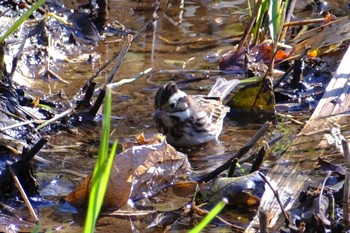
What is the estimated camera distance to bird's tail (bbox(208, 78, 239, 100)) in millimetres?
7328

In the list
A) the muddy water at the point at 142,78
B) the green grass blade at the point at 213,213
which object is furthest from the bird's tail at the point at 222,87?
the green grass blade at the point at 213,213

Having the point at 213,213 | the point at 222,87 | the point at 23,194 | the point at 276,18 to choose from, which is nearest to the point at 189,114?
the point at 222,87

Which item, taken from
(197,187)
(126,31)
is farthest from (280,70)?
(197,187)

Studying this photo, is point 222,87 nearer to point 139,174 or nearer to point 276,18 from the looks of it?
point 276,18

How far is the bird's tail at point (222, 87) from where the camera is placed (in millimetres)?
7328

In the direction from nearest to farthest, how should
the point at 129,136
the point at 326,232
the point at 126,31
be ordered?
the point at 326,232 < the point at 129,136 < the point at 126,31

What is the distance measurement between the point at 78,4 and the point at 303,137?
3925mm

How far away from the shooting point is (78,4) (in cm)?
910

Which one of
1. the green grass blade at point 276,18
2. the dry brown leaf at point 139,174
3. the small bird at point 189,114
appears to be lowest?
the small bird at point 189,114

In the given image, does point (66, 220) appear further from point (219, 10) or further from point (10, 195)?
point (219, 10)

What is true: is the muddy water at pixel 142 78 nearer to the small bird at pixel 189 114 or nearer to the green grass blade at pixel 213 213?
the small bird at pixel 189 114

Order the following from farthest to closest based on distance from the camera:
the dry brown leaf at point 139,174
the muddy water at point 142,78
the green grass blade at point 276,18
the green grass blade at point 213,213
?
the green grass blade at point 276,18, the muddy water at point 142,78, the dry brown leaf at point 139,174, the green grass blade at point 213,213

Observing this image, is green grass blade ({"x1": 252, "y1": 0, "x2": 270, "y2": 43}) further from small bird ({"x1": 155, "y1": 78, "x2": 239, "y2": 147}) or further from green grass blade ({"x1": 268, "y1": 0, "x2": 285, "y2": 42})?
small bird ({"x1": 155, "y1": 78, "x2": 239, "y2": 147})

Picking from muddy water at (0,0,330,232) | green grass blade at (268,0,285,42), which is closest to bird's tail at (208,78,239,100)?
muddy water at (0,0,330,232)
